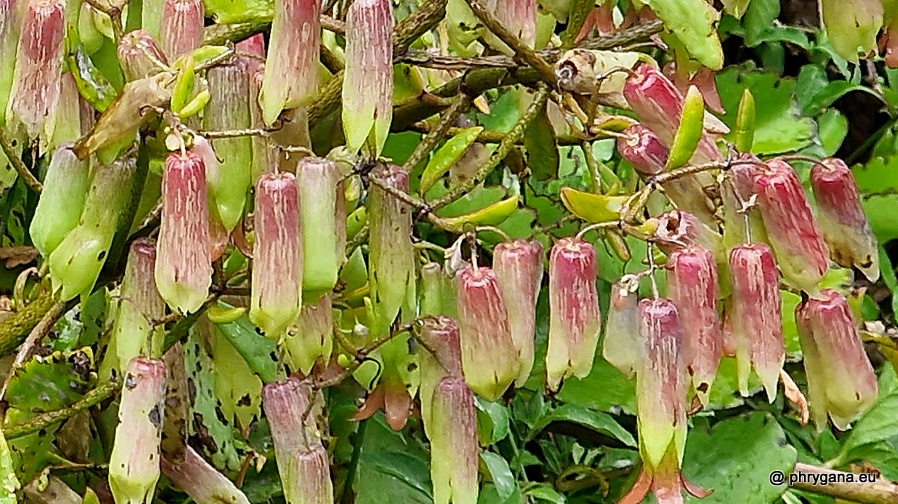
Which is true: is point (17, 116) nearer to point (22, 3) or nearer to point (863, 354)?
point (22, 3)

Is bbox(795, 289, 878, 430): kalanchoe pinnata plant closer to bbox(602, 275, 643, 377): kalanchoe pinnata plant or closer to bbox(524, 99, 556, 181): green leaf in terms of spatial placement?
bbox(602, 275, 643, 377): kalanchoe pinnata plant

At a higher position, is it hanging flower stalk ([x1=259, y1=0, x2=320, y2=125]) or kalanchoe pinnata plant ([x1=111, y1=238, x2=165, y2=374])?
hanging flower stalk ([x1=259, y1=0, x2=320, y2=125])

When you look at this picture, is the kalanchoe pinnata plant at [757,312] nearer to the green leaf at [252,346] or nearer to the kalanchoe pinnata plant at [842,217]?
the kalanchoe pinnata plant at [842,217]

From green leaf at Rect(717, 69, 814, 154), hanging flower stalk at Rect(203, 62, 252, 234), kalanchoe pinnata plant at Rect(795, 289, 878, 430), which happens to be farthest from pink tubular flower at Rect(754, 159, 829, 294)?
green leaf at Rect(717, 69, 814, 154)

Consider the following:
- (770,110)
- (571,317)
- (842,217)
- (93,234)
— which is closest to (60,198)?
(93,234)

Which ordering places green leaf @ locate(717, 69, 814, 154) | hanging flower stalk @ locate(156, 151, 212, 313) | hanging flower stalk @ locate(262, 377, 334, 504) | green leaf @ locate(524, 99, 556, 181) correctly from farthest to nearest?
green leaf @ locate(717, 69, 814, 154) < green leaf @ locate(524, 99, 556, 181) < hanging flower stalk @ locate(262, 377, 334, 504) < hanging flower stalk @ locate(156, 151, 212, 313)

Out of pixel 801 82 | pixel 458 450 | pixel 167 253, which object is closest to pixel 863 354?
pixel 458 450
